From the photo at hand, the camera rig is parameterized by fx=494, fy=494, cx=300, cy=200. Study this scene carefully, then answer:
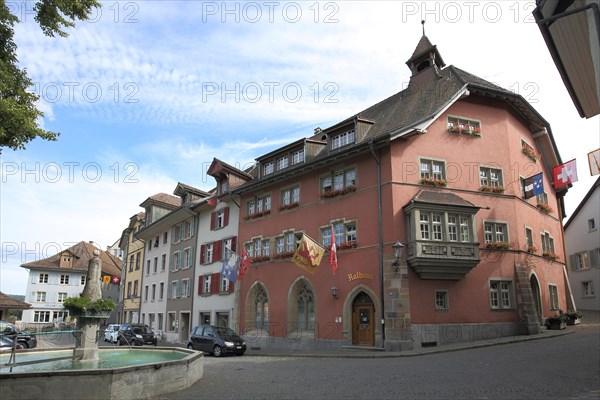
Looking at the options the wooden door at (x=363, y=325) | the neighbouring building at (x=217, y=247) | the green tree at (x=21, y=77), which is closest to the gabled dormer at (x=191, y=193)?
the neighbouring building at (x=217, y=247)

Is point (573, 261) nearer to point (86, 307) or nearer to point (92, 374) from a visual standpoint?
point (86, 307)

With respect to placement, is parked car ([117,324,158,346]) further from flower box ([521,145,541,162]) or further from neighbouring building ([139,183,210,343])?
flower box ([521,145,541,162])

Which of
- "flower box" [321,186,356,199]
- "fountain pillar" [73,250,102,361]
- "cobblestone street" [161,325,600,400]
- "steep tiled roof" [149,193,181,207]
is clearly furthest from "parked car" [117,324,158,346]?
"steep tiled roof" [149,193,181,207]

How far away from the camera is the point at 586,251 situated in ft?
131

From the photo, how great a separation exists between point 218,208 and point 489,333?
20.3 meters

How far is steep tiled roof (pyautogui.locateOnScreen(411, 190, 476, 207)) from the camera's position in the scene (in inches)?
884

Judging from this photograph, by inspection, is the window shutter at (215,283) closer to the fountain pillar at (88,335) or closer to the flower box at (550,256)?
the fountain pillar at (88,335)

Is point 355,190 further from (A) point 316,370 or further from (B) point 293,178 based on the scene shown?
(A) point 316,370

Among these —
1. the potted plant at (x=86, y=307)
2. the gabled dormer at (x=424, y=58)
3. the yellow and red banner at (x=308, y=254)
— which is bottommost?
the potted plant at (x=86, y=307)

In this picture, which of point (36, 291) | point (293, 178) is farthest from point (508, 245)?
point (36, 291)

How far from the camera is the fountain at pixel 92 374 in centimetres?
951

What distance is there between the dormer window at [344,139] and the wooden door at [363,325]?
29.2 feet

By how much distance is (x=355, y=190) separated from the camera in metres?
24.8

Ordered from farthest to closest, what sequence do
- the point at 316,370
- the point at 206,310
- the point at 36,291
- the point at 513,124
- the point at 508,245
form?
the point at 36,291, the point at 206,310, the point at 513,124, the point at 508,245, the point at 316,370
